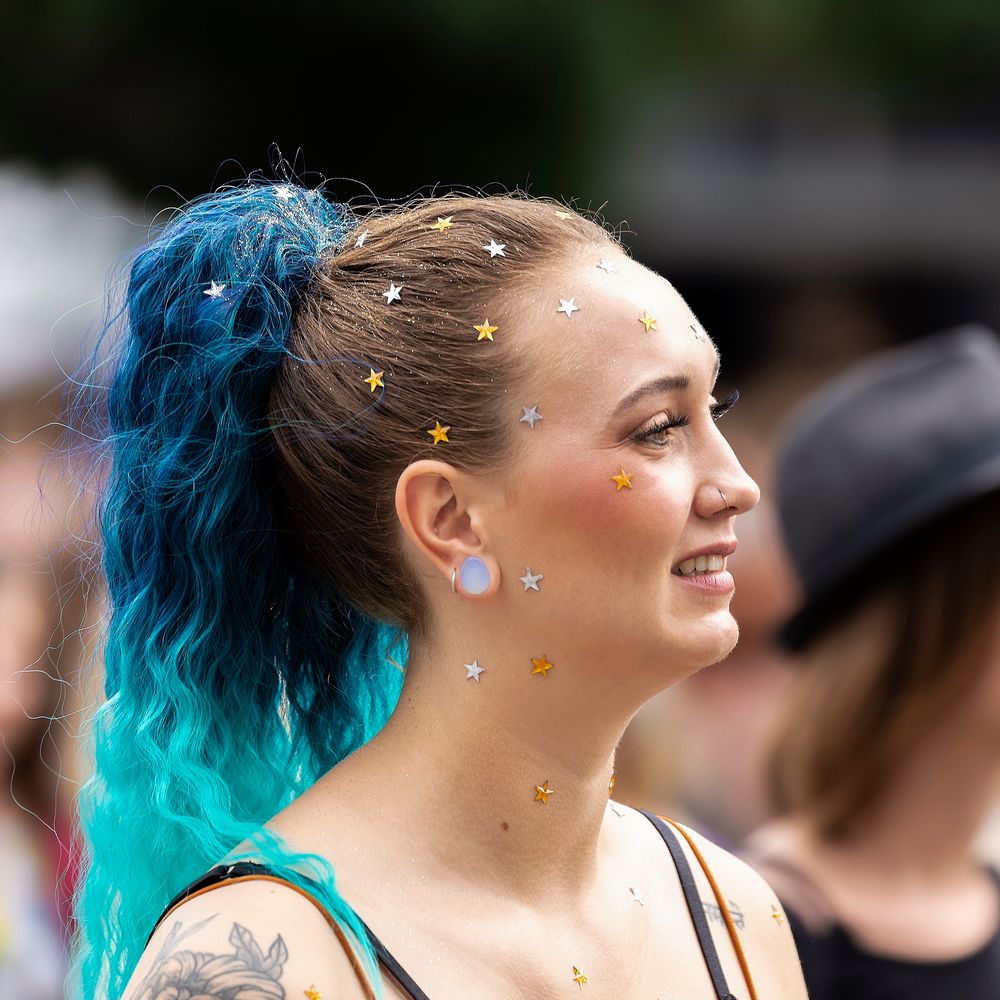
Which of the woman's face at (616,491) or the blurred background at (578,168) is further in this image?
the blurred background at (578,168)

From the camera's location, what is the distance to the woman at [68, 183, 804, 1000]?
6.74 ft

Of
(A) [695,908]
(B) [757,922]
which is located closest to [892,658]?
(B) [757,922]

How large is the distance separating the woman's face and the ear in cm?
5

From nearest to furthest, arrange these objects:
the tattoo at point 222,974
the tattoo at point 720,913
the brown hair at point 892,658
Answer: the tattoo at point 222,974
the tattoo at point 720,913
the brown hair at point 892,658

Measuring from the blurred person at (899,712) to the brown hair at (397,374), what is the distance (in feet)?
4.26

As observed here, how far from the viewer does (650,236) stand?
8.42 m

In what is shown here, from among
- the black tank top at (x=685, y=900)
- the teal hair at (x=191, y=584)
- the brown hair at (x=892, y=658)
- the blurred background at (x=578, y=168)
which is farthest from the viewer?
the blurred background at (x=578, y=168)

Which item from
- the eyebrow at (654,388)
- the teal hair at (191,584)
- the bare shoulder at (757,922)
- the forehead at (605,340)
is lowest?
the bare shoulder at (757,922)

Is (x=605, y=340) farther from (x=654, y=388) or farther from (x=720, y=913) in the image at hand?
(x=720, y=913)

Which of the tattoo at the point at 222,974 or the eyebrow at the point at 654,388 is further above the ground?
the eyebrow at the point at 654,388

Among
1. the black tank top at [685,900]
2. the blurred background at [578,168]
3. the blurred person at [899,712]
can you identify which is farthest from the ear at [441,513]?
the blurred background at [578,168]

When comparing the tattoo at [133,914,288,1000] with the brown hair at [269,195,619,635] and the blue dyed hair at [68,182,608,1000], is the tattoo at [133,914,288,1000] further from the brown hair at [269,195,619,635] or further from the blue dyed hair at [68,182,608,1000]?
the brown hair at [269,195,619,635]

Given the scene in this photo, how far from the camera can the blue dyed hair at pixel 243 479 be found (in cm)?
215

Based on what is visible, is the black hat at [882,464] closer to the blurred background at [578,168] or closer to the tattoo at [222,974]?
the blurred background at [578,168]
